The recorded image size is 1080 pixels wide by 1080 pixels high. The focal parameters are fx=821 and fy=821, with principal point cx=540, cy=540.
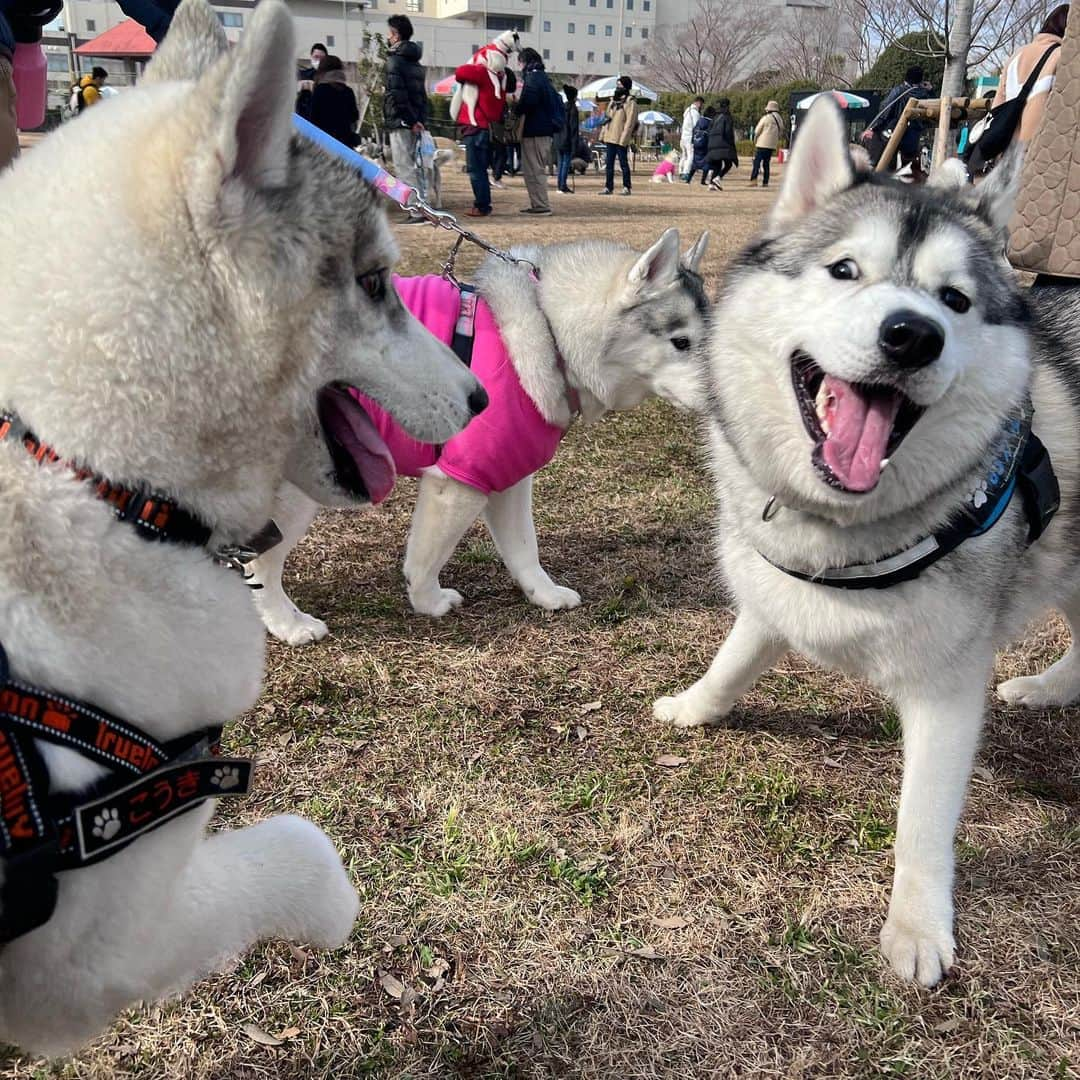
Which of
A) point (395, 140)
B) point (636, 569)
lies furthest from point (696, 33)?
point (636, 569)

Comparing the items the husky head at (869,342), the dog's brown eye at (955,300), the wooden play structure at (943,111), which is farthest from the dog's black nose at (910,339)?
the wooden play structure at (943,111)

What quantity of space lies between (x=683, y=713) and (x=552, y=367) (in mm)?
1510

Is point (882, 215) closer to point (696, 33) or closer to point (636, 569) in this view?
point (636, 569)

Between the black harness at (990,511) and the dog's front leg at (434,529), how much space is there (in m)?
1.47

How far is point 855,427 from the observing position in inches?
72.7

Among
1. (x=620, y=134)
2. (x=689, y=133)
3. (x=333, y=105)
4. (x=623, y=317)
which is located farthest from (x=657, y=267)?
(x=689, y=133)

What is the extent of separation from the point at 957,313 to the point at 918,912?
144 centimetres

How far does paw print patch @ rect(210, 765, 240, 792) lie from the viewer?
124 cm

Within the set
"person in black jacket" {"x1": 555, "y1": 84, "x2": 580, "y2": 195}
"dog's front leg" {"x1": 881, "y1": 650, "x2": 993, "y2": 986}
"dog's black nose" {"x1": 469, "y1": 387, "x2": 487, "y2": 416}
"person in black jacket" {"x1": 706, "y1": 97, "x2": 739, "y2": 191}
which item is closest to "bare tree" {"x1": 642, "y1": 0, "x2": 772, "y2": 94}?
"person in black jacket" {"x1": 706, "y1": 97, "x2": 739, "y2": 191}

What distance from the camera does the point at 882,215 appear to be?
1946mm

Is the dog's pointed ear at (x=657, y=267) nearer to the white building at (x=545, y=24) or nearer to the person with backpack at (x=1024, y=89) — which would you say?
the person with backpack at (x=1024, y=89)

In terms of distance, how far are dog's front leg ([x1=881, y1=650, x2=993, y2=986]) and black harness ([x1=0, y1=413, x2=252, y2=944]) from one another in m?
1.66

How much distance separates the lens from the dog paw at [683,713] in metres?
2.76

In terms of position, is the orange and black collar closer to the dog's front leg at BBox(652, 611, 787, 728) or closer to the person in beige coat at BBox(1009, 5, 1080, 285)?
the dog's front leg at BBox(652, 611, 787, 728)
